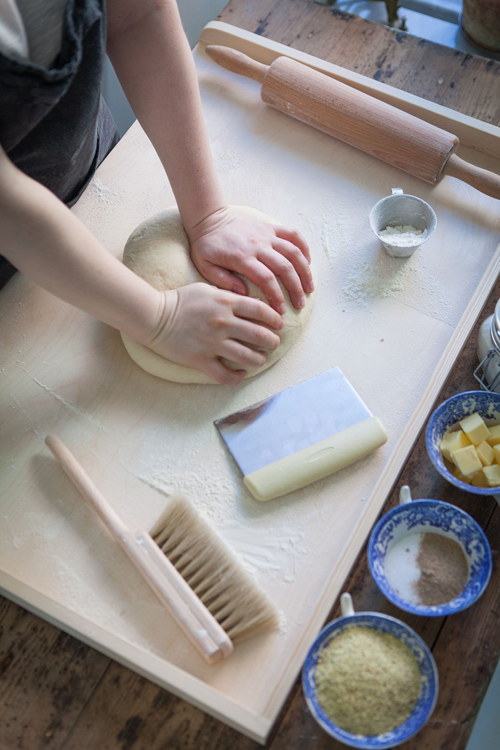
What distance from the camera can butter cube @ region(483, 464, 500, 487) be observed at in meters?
0.74

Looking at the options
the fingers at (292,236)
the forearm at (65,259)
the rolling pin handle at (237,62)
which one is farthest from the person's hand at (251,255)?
the rolling pin handle at (237,62)

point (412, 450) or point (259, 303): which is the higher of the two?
point (259, 303)

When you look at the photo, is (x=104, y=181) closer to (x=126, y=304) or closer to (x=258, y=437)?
(x=126, y=304)

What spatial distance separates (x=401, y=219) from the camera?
97cm

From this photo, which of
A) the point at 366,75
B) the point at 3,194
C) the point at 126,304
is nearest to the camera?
the point at 3,194

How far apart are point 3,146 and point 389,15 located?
1634mm

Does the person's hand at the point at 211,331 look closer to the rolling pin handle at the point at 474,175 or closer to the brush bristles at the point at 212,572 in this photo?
the brush bristles at the point at 212,572

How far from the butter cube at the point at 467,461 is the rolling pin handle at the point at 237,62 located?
0.81 m

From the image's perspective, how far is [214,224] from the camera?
2.94ft

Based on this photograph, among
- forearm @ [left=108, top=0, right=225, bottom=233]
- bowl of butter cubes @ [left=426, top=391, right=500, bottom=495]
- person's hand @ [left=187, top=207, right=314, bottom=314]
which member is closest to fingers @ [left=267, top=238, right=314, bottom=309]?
person's hand @ [left=187, top=207, right=314, bottom=314]

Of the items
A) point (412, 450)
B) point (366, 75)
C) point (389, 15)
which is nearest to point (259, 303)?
point (412, 450)

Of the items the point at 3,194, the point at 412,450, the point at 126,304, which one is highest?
the point at 3,194

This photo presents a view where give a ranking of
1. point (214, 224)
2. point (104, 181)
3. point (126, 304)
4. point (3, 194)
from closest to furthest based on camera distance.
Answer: point (3, 194), point (126, 304), point (214, 224), point (104, 181)

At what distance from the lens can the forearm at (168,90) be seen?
2.69 ft
